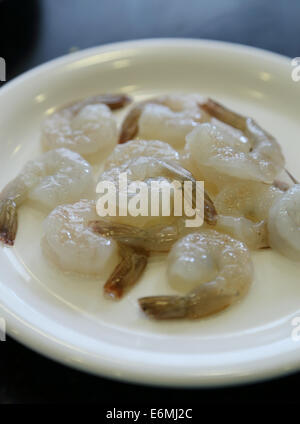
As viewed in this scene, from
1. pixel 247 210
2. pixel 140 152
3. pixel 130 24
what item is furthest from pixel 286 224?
pixel 130 24

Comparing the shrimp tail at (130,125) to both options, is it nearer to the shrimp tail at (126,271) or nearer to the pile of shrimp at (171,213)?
the pile of shrimp at (171,213)

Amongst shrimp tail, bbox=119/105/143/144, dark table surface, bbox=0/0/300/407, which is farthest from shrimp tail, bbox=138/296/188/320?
dark table surface, bbox=0/0/300/407

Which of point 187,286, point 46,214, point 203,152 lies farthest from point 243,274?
point 46,214

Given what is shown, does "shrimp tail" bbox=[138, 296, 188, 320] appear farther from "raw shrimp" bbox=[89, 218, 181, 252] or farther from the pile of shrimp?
"raw shrimp" bbox=[89, 218, 181, 252]

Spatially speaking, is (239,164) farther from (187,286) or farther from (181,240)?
(187,286)

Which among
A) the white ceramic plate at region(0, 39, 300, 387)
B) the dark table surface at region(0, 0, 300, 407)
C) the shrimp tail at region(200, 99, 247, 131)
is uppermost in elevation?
the dark table surface at region(0, 0, 300, 407)

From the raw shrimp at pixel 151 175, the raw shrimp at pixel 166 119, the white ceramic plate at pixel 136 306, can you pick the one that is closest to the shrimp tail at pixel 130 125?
the raw shrimp at pixel 166 119
